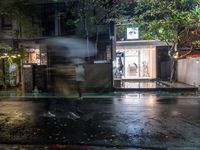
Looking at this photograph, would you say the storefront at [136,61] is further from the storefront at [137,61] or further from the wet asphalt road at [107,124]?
the wet asphalt road at [107,124]

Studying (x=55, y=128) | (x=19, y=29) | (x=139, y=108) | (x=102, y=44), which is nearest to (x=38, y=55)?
(x=19, y=29)

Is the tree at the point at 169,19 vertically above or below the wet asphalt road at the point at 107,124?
above

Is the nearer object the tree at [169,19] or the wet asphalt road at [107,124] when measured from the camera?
the wet asphalt road at [107,124]

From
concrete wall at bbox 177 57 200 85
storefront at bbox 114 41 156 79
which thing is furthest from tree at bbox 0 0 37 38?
concrete wall at bbox 177 57 200 85

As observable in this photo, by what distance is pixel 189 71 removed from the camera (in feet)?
74.8

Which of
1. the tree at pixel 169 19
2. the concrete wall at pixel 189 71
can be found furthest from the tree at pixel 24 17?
the concrete wall at pixel 189 71

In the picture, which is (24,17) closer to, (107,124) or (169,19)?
(169,19)

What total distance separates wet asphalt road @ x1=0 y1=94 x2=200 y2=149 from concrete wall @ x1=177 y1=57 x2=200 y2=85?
6.40 metres

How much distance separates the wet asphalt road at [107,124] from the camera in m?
8.08

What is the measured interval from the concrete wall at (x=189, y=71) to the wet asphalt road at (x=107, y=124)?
6.40 meters

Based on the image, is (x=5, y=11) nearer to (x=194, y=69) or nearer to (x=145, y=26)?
(x=145, y=26)

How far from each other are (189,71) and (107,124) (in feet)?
46.4

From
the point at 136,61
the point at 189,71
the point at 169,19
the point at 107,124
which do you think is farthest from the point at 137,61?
the point at 107,124

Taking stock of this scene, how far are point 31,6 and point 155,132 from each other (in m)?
18.8
